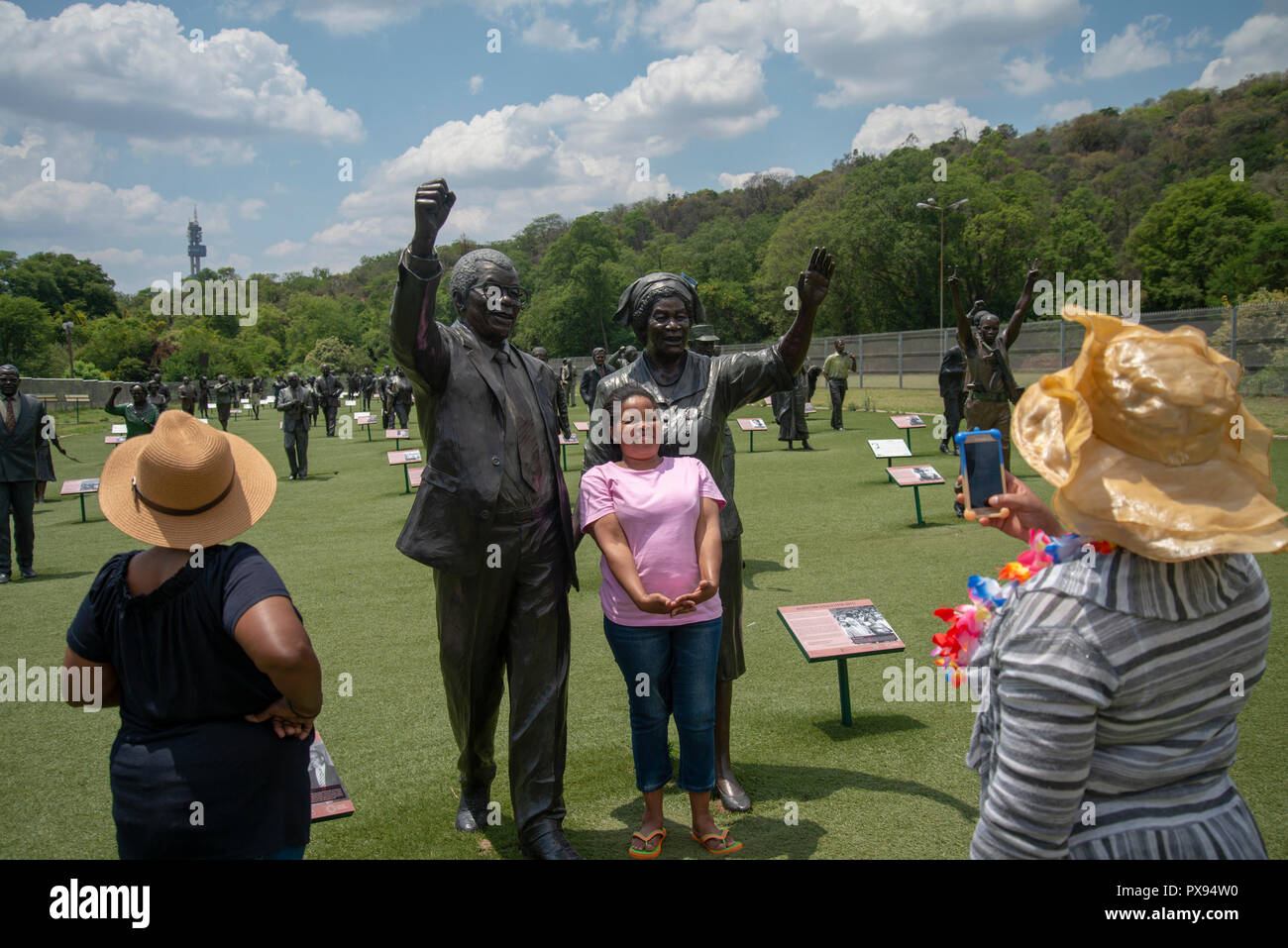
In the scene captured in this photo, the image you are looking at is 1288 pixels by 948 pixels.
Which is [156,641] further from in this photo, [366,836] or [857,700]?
[857,700]

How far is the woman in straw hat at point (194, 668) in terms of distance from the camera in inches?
89.5

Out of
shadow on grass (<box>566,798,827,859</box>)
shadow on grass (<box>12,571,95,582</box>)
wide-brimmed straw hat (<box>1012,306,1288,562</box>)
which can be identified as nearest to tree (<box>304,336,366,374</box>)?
shadow on grass (<box>12,571,95,582</box>)

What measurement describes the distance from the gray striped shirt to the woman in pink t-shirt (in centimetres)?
→ 176

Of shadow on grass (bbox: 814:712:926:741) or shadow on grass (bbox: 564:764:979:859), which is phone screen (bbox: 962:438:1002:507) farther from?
shadow on grass (bbox: 814:712:926:741)

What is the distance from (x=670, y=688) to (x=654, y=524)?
2.19ft

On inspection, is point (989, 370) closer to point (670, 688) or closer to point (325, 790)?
point (670, 688)

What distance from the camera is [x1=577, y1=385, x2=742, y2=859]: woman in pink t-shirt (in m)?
3.48

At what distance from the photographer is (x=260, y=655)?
7.35ft

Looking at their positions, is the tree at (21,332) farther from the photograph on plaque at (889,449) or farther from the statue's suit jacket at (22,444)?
the photograph on plaque at (889,449)

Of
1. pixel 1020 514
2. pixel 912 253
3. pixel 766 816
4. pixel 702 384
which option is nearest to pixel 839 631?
pixel 766 816

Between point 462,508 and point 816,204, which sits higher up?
point 816,204

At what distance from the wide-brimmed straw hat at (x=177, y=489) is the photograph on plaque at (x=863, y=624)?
11.2ft
